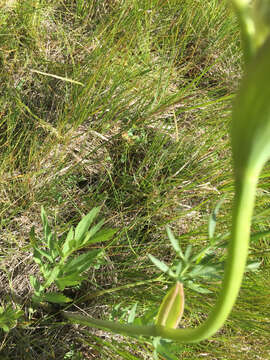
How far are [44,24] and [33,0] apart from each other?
107 millimetres

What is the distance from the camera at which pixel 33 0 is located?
1374 millimetres

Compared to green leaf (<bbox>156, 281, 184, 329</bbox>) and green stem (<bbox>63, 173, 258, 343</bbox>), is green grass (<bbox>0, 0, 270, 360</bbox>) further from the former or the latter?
green stem (<bbox>63, 173, 258, 343</bbox>)

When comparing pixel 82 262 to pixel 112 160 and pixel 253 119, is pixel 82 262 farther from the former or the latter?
pixel 253 119

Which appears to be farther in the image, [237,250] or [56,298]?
[56,298]

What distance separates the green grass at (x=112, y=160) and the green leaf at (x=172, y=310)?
428mm

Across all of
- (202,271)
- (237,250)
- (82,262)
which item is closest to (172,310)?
(202,271)

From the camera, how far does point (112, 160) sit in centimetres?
142

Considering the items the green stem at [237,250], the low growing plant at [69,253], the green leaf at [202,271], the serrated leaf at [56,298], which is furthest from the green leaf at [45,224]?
the green stem at [237,250]

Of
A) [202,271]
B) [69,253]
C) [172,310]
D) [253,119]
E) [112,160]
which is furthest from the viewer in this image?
[112,160]

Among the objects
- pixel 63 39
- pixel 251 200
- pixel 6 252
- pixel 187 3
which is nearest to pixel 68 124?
pixel 63 39

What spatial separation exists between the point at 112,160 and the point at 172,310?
2.81ft

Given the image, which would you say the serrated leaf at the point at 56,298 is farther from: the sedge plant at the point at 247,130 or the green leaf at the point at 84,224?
the sedge plant at the point at 247,130

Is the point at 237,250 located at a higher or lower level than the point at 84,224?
higher

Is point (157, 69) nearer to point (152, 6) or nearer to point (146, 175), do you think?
point (152, 6)
